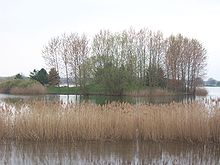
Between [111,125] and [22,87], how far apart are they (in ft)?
120

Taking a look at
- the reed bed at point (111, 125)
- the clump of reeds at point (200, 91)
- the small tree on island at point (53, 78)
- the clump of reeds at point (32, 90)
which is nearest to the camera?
the reed bed at point (111, 125)

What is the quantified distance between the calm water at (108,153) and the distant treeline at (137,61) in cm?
3415

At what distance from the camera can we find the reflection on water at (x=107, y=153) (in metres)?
A: 8.13

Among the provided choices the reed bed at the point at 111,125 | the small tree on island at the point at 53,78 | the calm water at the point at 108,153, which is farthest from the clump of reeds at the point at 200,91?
the calm water at the point at 108,153

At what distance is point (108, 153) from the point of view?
9.02m

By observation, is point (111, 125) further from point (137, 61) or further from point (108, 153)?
point (137, 61)

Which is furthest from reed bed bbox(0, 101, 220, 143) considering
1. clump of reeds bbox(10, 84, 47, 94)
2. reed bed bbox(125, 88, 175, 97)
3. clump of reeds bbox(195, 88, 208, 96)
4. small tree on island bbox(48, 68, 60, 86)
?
small tree on island bbox(48, 68, 60, 86)

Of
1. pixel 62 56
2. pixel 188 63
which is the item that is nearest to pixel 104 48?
pixel 62 56

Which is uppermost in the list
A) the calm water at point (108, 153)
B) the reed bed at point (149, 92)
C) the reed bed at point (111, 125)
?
the reed bed at point (149, 92)

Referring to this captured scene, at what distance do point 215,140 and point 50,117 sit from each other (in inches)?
189

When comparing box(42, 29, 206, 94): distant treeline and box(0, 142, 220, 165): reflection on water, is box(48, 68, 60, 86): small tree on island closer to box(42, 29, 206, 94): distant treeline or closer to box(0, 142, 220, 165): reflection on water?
box(42, 29, 206, 94): distant treeline

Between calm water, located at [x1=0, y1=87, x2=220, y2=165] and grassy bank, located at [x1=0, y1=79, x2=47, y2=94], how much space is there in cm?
3448

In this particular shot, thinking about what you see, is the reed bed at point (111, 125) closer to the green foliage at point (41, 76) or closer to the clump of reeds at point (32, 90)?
the clump of reeds at point (32, 90)

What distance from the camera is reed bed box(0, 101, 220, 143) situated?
34.1ft
